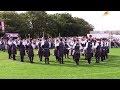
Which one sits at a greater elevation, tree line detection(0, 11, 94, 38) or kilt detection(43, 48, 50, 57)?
tree line detection(0, 11, 94, 38)

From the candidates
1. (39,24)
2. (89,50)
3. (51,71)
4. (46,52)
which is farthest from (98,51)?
(39,24)

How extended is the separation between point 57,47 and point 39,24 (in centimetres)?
295

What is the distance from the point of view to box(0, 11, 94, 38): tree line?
11.3m

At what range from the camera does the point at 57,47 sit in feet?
47.4

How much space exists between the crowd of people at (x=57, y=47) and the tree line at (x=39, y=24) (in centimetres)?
94

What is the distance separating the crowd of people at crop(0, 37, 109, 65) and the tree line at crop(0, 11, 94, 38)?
3.10 feet

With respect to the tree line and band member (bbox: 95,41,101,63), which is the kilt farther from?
band member (bbox: 95,41,101,63)

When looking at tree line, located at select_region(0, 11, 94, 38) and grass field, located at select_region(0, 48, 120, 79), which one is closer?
grass field, located at select_region(0, 48, 120, 79)

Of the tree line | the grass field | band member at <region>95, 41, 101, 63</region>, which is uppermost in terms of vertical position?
the tree line

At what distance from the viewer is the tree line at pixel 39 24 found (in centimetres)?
1131

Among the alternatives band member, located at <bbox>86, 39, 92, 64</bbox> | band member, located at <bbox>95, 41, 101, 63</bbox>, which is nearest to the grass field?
band member, located at <bbox>86, 39, 92, 64</bbox>
